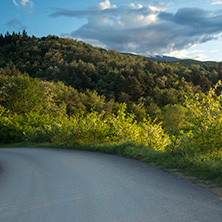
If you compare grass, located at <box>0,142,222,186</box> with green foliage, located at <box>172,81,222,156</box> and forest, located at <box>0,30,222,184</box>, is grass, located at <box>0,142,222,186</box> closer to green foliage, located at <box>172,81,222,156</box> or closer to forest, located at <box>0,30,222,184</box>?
forest, located at <box>0,30,222,184</box>

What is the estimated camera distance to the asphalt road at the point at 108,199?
3.37 metres

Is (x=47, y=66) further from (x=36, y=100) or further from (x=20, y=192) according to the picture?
(x=20, y=192)

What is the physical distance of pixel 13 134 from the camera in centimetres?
2470

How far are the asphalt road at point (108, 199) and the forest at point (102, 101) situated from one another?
58.3 inches

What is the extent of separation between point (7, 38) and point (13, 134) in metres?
106

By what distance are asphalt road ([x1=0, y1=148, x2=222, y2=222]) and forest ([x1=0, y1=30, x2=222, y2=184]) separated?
1480 millimetres

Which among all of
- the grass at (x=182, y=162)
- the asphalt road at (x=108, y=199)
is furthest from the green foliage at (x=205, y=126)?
the asphalt road at (x=108, y=199)

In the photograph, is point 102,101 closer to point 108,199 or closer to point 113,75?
point 113,75

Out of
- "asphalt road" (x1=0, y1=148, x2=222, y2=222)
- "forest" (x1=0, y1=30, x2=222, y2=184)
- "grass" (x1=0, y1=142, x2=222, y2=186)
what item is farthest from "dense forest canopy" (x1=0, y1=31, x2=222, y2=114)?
"asphalt road" (x1=0, y1=148, x2=222, y2=222)

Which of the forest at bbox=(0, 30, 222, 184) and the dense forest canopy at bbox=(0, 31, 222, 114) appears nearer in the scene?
the forest at bbox=(0, 30, 222, 184)

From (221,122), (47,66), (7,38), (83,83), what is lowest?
(221,122)

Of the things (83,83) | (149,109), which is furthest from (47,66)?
(149,109)

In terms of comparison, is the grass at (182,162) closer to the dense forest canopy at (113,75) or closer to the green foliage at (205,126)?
the green foliage at (205,126)

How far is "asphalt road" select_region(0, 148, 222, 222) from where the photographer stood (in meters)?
3.37
